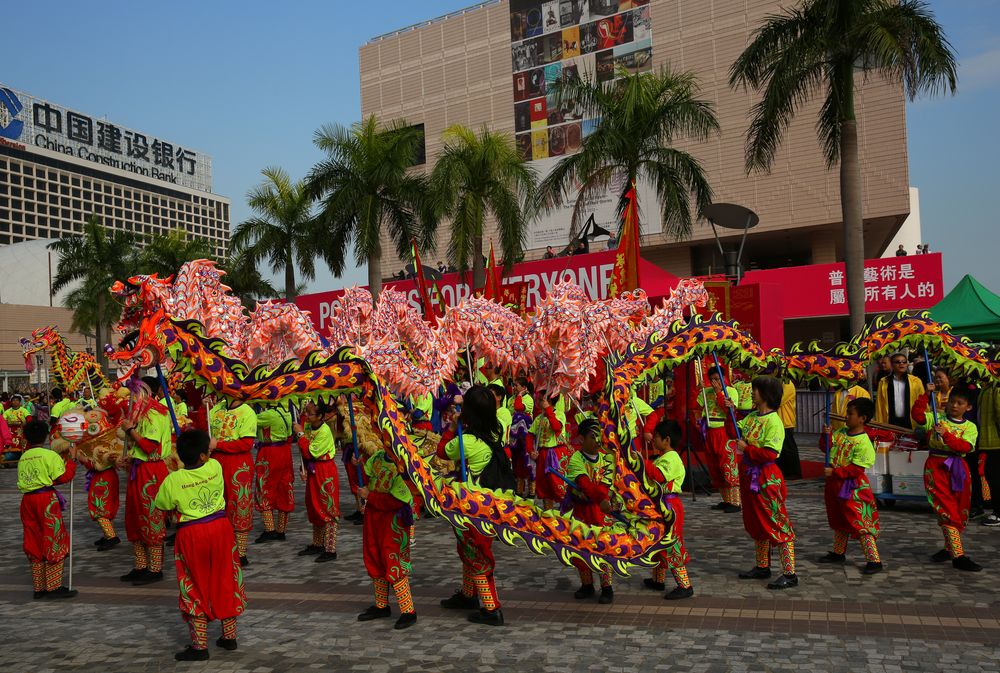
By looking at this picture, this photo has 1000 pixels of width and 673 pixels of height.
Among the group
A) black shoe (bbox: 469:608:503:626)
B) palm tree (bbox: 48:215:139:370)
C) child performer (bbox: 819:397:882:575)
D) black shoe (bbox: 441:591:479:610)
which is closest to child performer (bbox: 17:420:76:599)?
black shoe (bbox: 441:591:479:610)

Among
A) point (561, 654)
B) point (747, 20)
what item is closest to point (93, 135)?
point (747, 20)

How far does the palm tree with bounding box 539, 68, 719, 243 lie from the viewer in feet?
61.1

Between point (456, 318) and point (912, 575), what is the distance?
5.99 metres

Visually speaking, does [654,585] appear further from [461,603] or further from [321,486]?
[321,486]

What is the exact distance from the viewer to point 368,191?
874 inches

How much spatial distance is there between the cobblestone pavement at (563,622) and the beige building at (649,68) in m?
25.6

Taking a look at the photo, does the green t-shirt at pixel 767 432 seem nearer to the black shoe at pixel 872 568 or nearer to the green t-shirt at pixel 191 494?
the black shoe at pixel 872 568

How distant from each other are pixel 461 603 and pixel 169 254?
31020mm

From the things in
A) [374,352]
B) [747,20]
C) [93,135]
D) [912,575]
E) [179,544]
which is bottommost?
[912,575]

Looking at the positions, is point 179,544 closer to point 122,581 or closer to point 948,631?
point 122,581

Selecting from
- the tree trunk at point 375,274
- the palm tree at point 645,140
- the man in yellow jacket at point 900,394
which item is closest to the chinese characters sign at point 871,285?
the palm tree at point 645,140

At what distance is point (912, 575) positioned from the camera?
22.1 feet

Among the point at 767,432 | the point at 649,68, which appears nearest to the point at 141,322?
the point at 767,432

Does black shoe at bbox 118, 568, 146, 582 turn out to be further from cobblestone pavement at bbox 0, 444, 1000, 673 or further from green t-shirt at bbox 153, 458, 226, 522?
green t-shirt at bbox 153, 458, 226, 522
